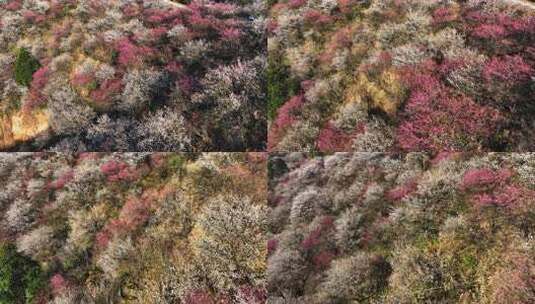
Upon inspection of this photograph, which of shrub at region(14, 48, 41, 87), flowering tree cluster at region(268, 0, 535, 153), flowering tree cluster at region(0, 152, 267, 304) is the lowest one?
flowering tree cluster at region(0, 152, 267, 304)

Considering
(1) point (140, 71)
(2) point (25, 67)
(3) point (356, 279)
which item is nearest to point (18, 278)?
(1) point (140, 71)

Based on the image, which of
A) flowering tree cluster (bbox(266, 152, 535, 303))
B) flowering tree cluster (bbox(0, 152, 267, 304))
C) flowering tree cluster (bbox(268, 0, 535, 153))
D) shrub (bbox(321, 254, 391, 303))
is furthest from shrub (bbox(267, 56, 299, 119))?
shrub (bbox(321, 254, 391, 303))

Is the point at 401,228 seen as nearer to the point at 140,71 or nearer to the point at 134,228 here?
the point at 134,228

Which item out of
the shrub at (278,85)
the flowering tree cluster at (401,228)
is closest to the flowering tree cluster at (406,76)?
the shrub at (278,85)

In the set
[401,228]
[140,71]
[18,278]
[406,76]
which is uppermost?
[406,76]

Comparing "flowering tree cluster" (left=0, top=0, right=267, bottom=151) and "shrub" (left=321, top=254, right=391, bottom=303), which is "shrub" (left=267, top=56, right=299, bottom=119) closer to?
"flowering tree cluster" (left=0, top=0, right=267, bottom=151)

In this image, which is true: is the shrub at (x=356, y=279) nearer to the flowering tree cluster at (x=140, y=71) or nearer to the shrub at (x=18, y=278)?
the flowering tree cluster at (x=140, y=71)
